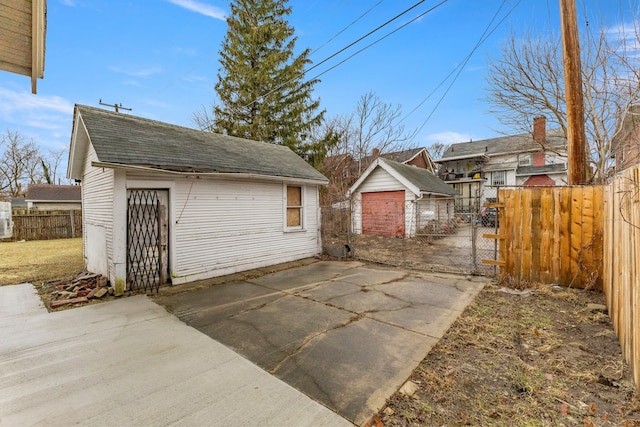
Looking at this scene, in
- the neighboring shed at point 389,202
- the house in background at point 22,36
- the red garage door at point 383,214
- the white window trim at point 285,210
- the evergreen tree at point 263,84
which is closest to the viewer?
the house in background at point 22,36

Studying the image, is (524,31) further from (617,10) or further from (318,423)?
(318,423)

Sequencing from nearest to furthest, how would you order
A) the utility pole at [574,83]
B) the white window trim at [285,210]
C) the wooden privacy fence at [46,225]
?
the utility pole at [574,83], the white window trim at [285,210], the wooden privacy fence at [46,225]

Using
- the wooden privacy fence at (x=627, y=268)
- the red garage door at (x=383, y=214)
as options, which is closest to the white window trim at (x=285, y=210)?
the red garage door at (x=383, y=214)

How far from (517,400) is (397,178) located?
12480 millimetres

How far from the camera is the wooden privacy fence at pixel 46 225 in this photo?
15828mm

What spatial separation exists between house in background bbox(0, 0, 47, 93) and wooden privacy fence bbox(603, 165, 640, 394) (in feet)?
19.5

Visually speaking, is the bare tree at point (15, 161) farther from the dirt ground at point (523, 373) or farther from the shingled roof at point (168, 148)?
the dirt ground at point (523, 373)

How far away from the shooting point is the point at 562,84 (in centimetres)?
1038

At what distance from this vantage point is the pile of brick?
5.19m

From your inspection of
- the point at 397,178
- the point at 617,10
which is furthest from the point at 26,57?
the point at 397,178

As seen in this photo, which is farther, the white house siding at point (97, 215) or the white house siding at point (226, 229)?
the white house siding at point (226, 229)

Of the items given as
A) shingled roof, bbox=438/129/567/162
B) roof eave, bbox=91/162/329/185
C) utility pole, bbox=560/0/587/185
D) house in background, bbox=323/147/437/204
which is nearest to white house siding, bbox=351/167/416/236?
house in background, bbox=323/147/437/204

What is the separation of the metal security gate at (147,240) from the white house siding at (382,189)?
8.87m

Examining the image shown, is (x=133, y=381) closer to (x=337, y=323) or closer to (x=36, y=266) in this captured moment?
(x=337, y=323)
